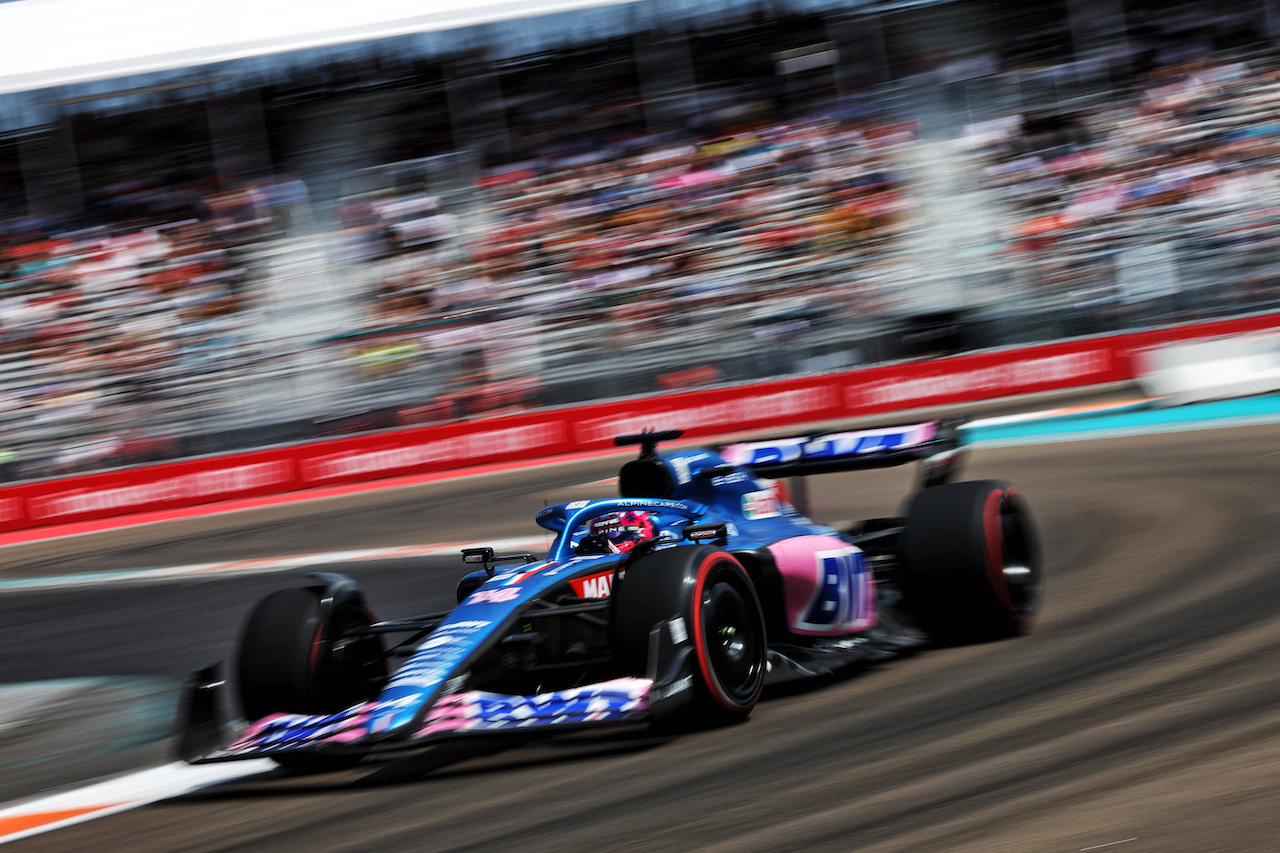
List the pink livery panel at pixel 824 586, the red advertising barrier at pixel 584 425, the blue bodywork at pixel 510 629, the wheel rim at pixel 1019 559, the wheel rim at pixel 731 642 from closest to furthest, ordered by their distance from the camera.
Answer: the blue bodywork at pixel 510 629 < the wheel rim at pixel 731 642 < the pink livery panel at pixel 824 586 < the wheel rim at pixel 1019 559 < the red advertising barrier at pixel 584 425

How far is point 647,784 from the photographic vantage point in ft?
14.6

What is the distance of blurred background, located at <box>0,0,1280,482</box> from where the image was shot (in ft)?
53.4

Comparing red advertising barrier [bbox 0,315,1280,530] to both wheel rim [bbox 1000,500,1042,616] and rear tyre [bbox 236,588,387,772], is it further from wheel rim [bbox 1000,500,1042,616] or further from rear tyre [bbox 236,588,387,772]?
rear tyre [bbox 236,588,387,772]

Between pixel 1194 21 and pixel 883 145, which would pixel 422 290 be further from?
pixel 1194 21

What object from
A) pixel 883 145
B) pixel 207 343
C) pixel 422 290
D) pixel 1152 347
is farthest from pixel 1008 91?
pixel 207 343

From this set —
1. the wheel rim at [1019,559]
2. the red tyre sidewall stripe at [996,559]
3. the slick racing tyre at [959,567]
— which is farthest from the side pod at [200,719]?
the wheel rim at [1019,559]

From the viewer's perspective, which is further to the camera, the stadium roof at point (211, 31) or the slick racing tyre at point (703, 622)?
the stadium roof at point (211, 31)

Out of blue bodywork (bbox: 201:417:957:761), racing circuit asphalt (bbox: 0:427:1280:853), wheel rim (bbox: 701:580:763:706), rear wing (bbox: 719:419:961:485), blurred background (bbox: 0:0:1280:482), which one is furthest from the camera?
blurred background (bbox: 0:0:1280:482)

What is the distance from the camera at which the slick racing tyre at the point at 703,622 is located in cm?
489

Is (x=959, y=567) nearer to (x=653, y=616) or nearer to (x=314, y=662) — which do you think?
(x=653, y=616)

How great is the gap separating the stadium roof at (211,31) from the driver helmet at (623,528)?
14094mm

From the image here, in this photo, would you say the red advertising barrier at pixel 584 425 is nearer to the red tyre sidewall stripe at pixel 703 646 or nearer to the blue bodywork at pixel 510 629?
the blue bodywork at pixel 510 629

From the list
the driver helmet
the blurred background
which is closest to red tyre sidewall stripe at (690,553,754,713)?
the driver helmet

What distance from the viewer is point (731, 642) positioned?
204 inches
